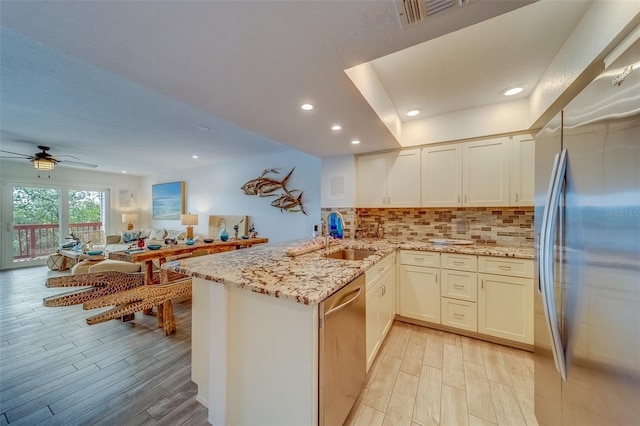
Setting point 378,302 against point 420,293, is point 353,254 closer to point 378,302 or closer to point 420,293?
point 378,302

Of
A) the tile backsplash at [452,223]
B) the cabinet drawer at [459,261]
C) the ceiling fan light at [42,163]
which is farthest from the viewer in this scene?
the ceiling fan light at [42,163]

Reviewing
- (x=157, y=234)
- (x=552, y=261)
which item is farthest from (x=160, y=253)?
(x=157, y=234)

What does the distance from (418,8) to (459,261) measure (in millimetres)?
2222

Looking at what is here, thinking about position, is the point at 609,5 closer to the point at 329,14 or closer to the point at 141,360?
the point at 329,14

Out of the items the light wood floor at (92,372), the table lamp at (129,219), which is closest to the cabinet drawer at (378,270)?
the light wood floor at (92,372)

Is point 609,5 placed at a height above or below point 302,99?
above

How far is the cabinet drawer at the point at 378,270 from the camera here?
1.71 metres

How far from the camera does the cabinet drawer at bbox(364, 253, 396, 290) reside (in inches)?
67.3

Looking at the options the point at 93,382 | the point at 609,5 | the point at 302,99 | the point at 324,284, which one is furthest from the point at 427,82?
the point at 93,382

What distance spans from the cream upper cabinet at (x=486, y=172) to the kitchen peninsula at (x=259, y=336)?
6.00 feet

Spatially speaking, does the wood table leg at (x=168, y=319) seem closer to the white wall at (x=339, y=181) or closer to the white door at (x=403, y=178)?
the white wall at (x=339, y=181)

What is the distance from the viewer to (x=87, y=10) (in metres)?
0.89

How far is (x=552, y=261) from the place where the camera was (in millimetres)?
968

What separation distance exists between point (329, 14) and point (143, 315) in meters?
3.86
